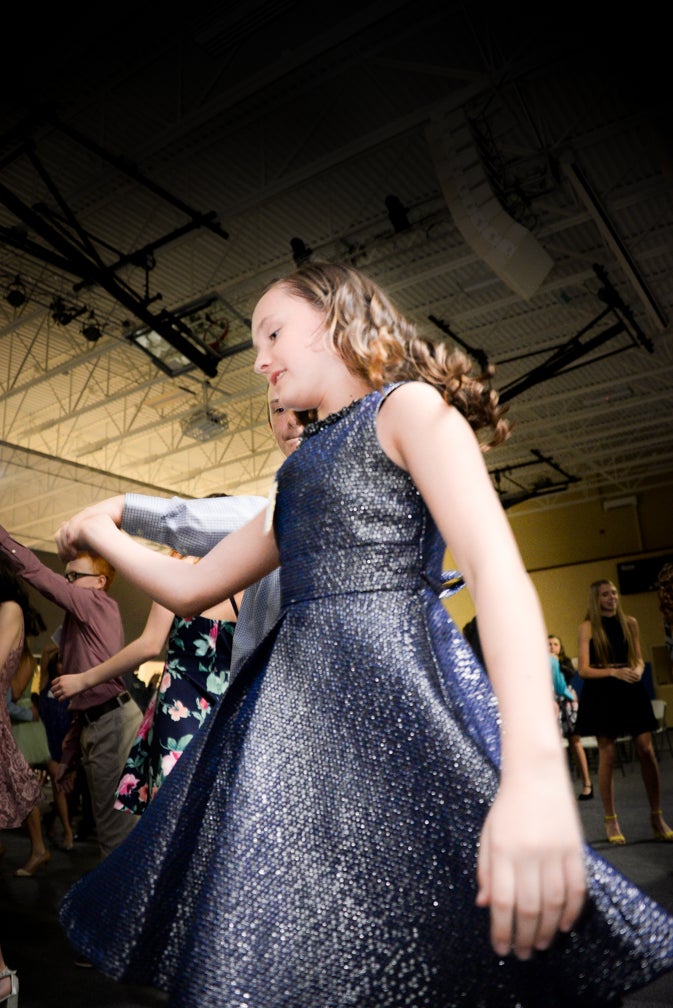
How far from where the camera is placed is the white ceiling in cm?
673

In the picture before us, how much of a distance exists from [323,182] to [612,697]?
591 cm

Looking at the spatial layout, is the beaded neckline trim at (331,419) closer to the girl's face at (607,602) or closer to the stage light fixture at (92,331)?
the girl's face at (607,602)

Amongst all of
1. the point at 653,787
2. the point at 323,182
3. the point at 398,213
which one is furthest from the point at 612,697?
the point at 323,182

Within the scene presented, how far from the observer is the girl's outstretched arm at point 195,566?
3.30 ft

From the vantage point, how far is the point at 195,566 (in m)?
1.01

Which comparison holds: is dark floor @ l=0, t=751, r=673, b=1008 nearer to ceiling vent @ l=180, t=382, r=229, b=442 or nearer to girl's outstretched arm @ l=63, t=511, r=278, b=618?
girl's outstretched arm @ l=63, t=511, r=278, b=618

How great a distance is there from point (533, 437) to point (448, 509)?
15108mm

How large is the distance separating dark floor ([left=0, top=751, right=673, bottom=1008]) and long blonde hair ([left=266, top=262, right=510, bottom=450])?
190cm

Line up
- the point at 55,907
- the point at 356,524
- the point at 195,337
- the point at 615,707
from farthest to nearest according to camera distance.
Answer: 1. the point at 195,337
2. the point at 615,707
3. the point at 55,907
4. the point at 356,524

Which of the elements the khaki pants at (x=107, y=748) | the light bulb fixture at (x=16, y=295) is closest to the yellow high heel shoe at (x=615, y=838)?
the khaki pants at (x=107, y=748)

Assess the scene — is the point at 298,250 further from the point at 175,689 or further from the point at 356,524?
the point at 356,524

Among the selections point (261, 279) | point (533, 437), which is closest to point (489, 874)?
point (261, 279)

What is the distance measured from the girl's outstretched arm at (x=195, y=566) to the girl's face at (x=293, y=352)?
0.52 feet

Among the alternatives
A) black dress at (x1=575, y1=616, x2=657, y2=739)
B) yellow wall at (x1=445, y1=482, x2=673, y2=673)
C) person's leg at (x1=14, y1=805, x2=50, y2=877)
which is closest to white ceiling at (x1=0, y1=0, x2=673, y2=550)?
black dress at (x1=575, y1=616, x2=657, y2=739)
